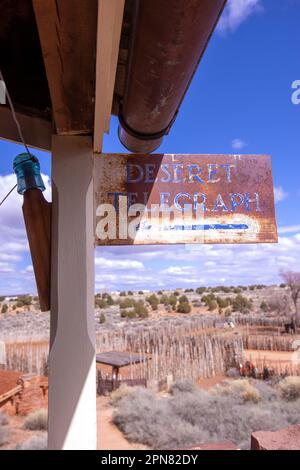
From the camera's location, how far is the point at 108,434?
6574 mm

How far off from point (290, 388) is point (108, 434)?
15.2 ft

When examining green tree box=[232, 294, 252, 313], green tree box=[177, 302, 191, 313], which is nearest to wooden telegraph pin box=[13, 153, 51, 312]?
green tree box=[232, 294, 252, 313]

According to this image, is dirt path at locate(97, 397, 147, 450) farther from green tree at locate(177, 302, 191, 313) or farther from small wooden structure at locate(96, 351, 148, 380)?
green tree at locate(177, 302, 191, 313)

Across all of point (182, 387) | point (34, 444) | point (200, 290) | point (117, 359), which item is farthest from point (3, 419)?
point (200, 290)

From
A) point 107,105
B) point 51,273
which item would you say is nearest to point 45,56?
point 107,105

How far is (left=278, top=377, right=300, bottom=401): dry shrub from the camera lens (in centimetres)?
846

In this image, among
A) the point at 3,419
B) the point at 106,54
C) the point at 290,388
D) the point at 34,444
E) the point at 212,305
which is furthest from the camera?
the point at 212,305

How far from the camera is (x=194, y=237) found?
1106 millimetres

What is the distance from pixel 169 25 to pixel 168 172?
1.75 ft

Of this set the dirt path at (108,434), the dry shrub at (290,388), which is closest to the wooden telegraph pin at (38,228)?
the dirt path at (108,434)

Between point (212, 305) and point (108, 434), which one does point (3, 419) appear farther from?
point (212, 305)

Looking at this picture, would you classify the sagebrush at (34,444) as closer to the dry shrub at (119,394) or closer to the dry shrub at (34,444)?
the dry shrub at (34,444)

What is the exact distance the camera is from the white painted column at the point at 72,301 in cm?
99

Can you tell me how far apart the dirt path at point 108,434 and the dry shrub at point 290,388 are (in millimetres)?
4109
